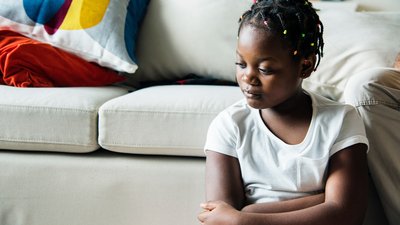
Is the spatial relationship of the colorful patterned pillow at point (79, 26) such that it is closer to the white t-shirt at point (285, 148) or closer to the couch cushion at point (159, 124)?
the couch cushion at point (159, 124)

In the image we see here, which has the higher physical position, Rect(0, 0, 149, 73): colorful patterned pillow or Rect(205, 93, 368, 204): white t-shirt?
Rect(0, 0, 149, 73): colorful patterned pillow

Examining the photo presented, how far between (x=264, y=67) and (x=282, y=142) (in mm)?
188

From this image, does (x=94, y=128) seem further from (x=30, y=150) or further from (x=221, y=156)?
(x=221, y=156)

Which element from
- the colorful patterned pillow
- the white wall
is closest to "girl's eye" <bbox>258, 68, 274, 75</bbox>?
the colorful patterned pillow

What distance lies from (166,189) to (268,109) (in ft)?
1.25

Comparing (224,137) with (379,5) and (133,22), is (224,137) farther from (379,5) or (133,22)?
(379,5)

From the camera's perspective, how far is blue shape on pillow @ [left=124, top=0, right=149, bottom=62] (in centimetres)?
170

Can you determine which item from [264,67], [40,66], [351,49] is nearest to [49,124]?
[40,66]

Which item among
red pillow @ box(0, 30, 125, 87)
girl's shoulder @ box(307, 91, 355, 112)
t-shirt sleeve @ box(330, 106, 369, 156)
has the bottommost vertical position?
red pillow @ box(0, 30, 125, 87)

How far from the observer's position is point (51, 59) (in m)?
1.58

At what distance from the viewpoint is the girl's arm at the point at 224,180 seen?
1079mm

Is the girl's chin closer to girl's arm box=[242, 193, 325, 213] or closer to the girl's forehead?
the girl's forehead

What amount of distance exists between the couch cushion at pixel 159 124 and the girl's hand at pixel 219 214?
0.28 metres

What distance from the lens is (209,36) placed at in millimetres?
1774
